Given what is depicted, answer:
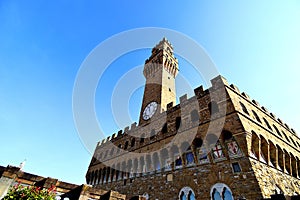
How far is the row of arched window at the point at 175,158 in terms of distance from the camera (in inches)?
424

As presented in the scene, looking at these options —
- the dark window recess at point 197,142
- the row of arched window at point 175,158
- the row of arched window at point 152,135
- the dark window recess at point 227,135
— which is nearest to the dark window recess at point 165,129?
the row of arched window at point 152,135

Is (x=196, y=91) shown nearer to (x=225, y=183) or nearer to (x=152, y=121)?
(x=152, y=121)

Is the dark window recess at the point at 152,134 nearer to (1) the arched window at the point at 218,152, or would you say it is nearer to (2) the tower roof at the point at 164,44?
(1) the arched window at the point at 218,152

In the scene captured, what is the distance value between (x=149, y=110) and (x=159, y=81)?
4.53 meters

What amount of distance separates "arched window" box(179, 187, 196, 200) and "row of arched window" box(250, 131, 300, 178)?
4.65 metres

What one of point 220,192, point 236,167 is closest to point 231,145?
point 236,167

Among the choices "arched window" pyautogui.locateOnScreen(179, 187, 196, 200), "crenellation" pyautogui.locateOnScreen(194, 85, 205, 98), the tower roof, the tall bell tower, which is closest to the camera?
"arched window" pyautogui.locateOnScreen(179, 187, 196, 200)

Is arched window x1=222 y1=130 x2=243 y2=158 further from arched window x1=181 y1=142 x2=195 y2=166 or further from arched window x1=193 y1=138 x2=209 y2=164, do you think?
arched window x1=181 y1=142 x2=195 y2=166

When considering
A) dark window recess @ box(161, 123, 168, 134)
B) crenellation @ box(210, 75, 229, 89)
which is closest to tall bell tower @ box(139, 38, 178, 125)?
dark window recess @ box(161, 123, 168, 134)

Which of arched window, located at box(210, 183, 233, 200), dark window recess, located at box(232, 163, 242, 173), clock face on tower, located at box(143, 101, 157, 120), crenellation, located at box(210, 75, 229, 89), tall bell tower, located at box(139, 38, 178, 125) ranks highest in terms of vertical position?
tall bell tower, located at box(139, 38, 178, 125)

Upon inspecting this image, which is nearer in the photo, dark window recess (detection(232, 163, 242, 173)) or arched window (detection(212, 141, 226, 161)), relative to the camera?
dark window recess (detection(232, 163, 242, 173))

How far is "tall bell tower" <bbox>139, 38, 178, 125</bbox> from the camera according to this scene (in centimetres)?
2016

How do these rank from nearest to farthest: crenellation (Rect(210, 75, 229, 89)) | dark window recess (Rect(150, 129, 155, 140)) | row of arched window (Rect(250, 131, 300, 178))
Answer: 1. row of arched window (Rect(250, 131, 300, 178))
2. crenellation (Rect(210, 75, 229, 89))
3. dark window recess (Rect(150, 129, 155, 140))

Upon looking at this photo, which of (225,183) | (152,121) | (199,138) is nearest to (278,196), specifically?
(225,183)
